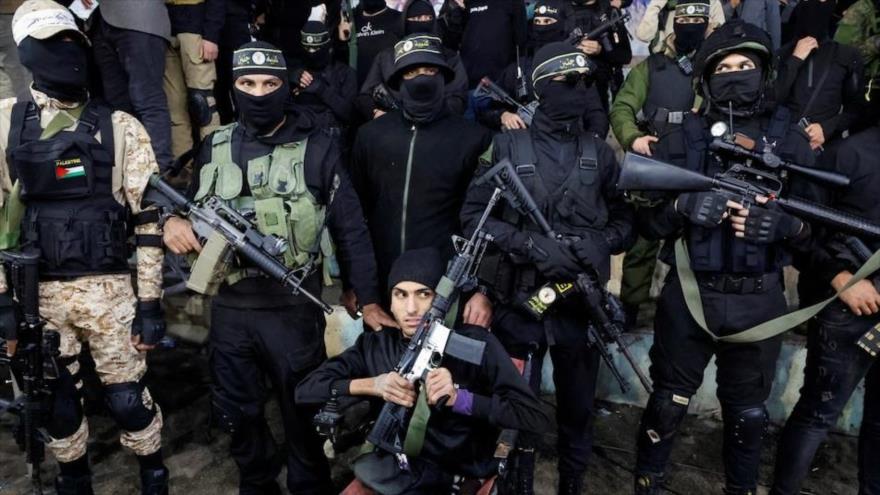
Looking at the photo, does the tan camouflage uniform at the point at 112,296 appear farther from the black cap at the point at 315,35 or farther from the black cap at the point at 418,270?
the black cap at the point at 315,35

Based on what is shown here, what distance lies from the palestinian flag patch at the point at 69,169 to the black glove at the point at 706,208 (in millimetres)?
3263

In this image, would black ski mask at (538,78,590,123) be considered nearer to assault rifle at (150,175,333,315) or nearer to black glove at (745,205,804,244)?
black glove at (745,205,804,244)

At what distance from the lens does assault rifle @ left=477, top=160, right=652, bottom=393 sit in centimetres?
380

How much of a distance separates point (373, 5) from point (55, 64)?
326 centimetres

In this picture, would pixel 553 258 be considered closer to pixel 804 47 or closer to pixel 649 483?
pixel 649 483

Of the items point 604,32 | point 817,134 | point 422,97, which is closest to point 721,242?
point 817,134

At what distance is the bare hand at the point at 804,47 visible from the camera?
5.26 m

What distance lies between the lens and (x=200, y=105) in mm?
6156

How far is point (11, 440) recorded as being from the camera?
16.2 feet

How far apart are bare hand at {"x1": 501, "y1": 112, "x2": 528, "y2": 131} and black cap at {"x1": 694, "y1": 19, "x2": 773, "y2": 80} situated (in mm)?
1548

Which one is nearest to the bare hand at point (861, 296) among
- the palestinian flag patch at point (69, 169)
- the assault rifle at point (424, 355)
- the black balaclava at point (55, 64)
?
the assault rifle at point (424, 355)

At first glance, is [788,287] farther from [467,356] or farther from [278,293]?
[278,293]

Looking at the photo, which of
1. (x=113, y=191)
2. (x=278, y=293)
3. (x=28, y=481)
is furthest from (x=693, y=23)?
(x=28, y=481)

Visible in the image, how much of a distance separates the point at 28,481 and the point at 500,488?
307cm
